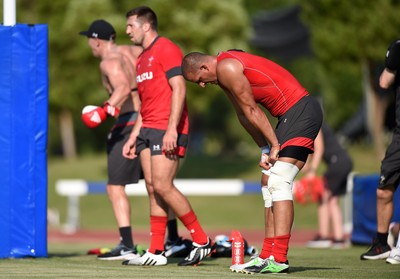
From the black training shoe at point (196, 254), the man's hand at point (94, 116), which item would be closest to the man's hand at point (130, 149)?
the man's hand at point (94, 116)

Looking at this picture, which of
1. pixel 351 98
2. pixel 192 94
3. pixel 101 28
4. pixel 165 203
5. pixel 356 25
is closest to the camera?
pixel 165 203

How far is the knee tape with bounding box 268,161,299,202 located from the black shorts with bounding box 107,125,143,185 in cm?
280

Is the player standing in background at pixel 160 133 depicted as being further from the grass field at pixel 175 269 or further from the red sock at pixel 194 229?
the grass field at pixel 175 269

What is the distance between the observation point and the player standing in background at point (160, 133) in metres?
9.45

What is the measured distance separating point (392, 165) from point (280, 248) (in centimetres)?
Result: 231

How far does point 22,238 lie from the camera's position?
34.1ft

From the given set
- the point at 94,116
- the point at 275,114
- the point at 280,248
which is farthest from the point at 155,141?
the point at 280,248

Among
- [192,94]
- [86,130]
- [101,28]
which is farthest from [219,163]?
[101,28]

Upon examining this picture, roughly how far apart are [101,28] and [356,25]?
18.7 metres

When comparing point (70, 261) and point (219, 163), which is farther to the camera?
point (219, 163)

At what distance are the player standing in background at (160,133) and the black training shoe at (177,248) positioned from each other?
974 millimetres

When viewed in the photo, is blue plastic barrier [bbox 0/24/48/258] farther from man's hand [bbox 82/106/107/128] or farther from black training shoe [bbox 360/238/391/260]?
black training shoe [bbox 360/238/391/260]

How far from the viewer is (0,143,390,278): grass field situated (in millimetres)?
8461

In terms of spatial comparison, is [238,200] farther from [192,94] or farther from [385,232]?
[385,232]
